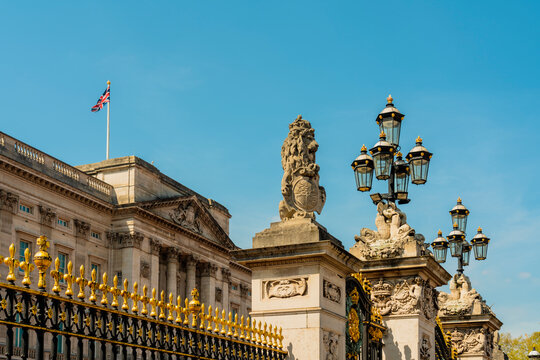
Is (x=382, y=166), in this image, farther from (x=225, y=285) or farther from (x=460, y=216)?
(x=225, y=285)

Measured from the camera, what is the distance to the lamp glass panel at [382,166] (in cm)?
1448

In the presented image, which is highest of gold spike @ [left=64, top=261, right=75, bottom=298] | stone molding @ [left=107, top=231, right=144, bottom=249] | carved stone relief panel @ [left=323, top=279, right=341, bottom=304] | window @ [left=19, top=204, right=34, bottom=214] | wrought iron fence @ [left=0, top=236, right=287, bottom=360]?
window @ [left=19, top=204, right=34, bottom=214]

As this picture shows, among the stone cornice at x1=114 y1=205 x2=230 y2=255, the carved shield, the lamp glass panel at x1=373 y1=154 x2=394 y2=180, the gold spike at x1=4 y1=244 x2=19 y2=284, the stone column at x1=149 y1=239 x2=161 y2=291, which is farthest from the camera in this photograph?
the stone column at x1=149 y1=239 x2=161 y2=291

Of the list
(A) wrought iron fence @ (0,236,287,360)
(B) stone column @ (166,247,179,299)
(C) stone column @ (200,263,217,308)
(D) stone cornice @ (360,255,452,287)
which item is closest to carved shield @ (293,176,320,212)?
(A) wrought iron fence @ (0,236,287,360)

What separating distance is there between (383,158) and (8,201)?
39.2m

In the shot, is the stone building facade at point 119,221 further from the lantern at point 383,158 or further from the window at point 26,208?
the lantern at point 383,158

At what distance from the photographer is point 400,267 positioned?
14023mm

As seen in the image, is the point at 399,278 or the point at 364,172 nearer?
the point at 399,278

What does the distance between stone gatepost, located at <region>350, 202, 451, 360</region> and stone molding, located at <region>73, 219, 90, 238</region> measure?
44.1m

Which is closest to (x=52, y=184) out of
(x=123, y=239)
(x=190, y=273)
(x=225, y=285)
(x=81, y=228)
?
(x=81, y=228)

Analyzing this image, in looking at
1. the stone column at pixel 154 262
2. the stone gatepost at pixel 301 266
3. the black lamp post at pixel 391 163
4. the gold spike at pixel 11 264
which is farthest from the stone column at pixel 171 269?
the gold spike at pixel 11 264

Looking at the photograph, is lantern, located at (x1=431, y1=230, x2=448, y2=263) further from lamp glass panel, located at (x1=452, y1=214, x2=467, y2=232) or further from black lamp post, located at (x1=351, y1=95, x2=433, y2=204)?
black lamp post, located at (x1=351, y1=95, x2=433, y2=204)

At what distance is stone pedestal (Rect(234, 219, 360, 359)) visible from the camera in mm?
10984

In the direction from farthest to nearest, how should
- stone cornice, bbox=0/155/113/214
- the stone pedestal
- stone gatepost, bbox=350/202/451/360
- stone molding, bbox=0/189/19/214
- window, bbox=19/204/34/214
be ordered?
window, bbox=19/204/34/214 → stone cornice, bbox=0/155/113/214 → stone molding, bbox=0/189/19/214 → stone gatepost, bbox=350/202/451/360 → the stone pedestal
